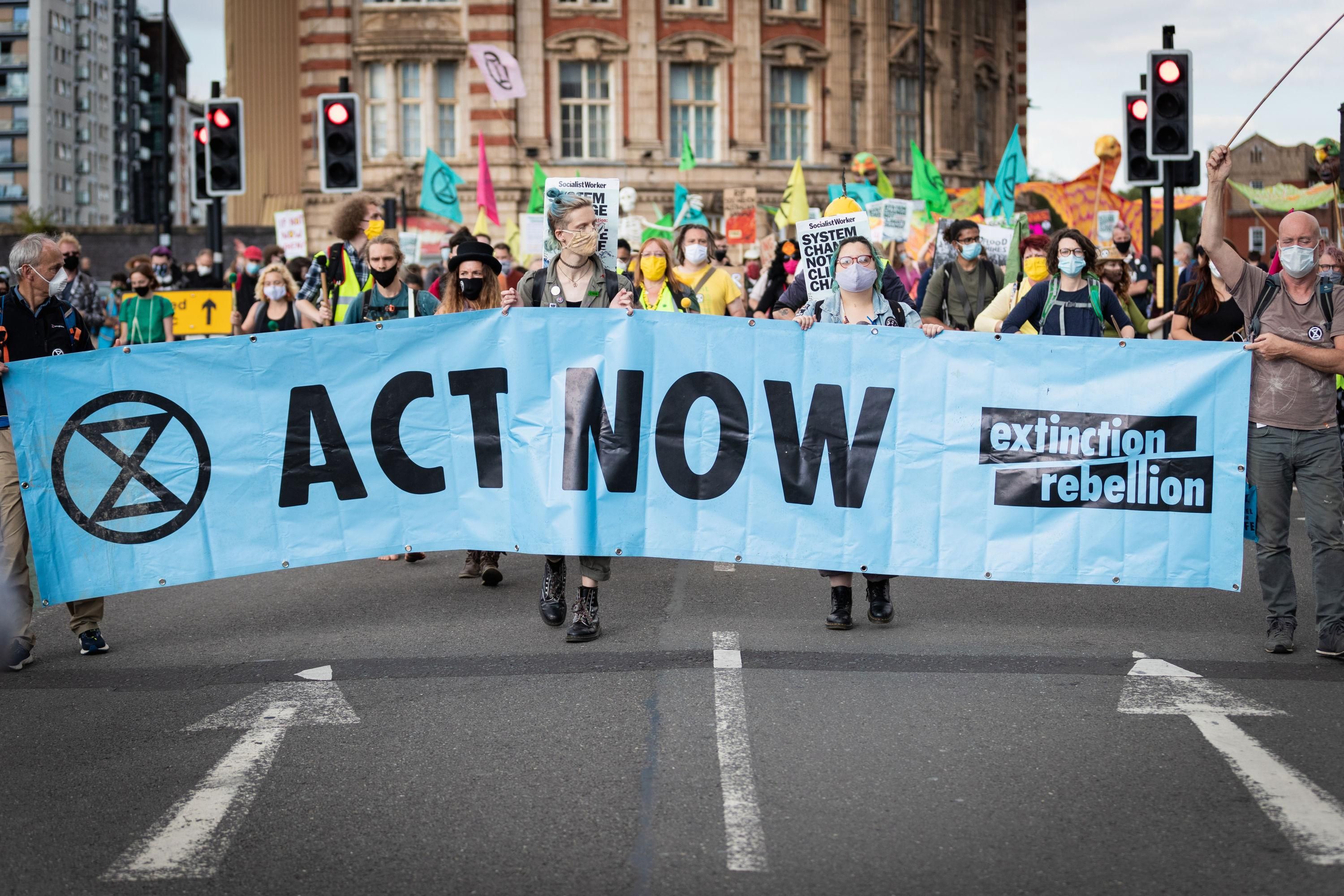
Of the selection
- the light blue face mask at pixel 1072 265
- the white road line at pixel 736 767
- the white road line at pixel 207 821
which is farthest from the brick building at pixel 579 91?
the white road line at pixel 207 821

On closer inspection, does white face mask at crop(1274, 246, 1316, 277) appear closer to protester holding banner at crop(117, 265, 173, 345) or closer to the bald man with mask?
the bald man with mask

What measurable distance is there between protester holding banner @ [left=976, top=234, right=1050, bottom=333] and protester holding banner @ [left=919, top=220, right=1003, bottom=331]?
1.33 meters

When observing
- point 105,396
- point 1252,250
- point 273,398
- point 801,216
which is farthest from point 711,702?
point 1252,250

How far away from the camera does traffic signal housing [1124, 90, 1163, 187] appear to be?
16.4 metres

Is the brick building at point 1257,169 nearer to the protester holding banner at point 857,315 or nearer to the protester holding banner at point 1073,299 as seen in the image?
the protester holding banner at point 1073,299

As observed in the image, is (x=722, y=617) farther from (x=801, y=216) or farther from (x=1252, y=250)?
(x=1252, y=250)

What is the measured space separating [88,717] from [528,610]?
278 cm

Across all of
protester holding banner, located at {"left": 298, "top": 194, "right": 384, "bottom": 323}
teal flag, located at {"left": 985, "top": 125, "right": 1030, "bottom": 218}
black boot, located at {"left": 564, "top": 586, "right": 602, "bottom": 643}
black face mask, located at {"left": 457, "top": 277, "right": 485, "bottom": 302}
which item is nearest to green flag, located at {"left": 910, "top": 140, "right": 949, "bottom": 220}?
teal flag, located at {"left": 985, "top": 125, "right": 1030, "bottom": 218}

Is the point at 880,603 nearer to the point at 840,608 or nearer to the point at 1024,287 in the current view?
the point at 840,608

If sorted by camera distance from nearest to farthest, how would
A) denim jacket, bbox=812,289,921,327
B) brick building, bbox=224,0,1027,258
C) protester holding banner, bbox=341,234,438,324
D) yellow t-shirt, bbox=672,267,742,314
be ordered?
denim jacket, bbox=812,289,921,327 → protester holding banner, bbox=341,234,438,324 → yellow t-shirt, bbox=672,267,742,314 → brick building, bbox=224,0,1027,258

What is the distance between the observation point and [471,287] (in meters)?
9.64

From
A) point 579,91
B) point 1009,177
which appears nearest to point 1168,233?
point 1009,177

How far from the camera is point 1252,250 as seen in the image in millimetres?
31141

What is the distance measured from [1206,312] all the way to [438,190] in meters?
19.3
